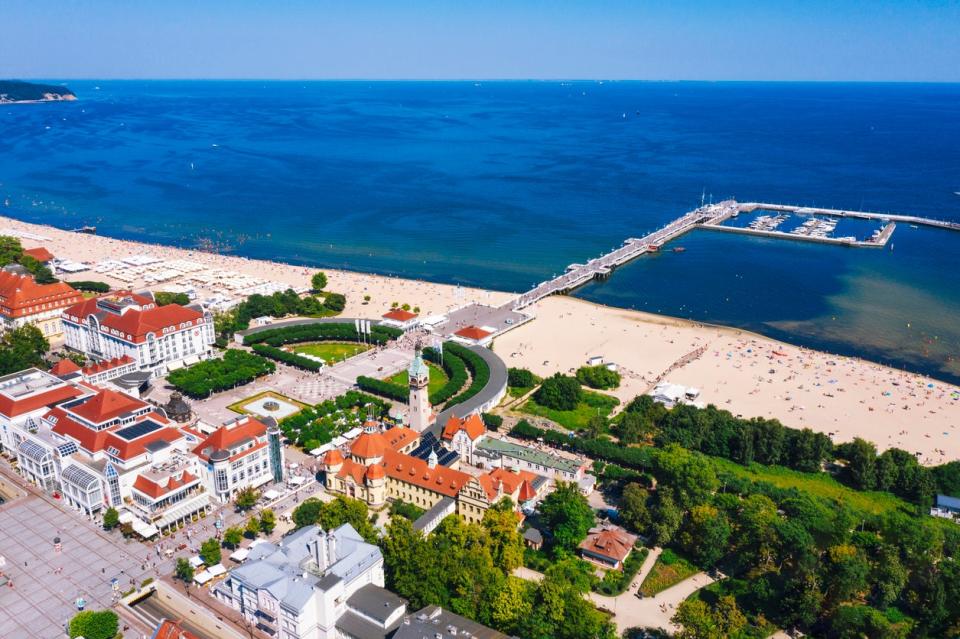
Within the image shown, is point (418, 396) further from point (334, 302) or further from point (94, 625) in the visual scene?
point (334, 302)

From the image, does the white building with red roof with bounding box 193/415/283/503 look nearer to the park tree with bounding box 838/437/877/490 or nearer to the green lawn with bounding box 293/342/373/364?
the green lawn with bounding box 293/342/373/364

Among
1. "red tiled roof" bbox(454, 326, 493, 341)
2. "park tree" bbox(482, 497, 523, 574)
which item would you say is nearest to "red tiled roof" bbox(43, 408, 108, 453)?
"park tree" bbox(482, 497, 523, 574)

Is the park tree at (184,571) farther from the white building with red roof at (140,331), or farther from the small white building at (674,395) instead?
the small white building at (674,395)

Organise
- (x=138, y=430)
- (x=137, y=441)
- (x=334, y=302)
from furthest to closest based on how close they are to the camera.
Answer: (x=334, y=302), (x=138, y=430), (x=137, y=441)

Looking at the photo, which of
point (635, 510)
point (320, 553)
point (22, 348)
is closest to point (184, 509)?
point (320, 553)

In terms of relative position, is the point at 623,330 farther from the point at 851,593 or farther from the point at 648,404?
the point at 851,593

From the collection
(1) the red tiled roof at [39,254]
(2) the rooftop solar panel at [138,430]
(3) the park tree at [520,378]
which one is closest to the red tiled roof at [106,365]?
(2) the rooftop solar panel at [138,430]

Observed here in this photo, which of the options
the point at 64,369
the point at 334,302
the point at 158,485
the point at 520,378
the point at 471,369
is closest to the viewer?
the point at 158,485
